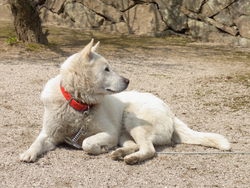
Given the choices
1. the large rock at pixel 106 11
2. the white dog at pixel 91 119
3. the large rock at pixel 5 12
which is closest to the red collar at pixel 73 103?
the white dog at pixel 91 119

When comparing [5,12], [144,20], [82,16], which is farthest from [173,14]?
[5,12]

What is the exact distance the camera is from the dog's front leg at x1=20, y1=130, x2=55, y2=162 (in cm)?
407

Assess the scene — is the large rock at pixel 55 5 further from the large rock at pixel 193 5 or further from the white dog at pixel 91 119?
the white dog at pixel 91 119

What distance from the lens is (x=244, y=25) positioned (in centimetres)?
1331

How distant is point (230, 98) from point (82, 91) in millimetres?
3406

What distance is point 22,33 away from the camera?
10.2 meters

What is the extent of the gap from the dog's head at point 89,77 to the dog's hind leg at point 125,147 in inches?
19.7

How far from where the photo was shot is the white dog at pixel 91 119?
14.2 ft

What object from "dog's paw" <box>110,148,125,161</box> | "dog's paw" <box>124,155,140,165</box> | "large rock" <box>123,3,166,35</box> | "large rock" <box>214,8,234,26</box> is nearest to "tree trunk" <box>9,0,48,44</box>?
"large rock" <box>123,3,166,35</box>

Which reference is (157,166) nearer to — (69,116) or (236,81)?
(69,116)

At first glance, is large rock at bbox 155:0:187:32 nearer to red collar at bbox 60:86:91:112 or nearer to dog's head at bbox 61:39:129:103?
dog's head at bbox 61:39:129:103

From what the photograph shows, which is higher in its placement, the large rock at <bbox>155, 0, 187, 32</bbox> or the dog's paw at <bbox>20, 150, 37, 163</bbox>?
the large rock at <bbox>155, 0, 187, 32</bbox>

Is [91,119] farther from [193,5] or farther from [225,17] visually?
[193,5]

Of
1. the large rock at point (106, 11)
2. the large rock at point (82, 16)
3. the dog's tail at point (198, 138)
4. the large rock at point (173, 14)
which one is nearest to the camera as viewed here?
the dog's tail at point (198, 138)
